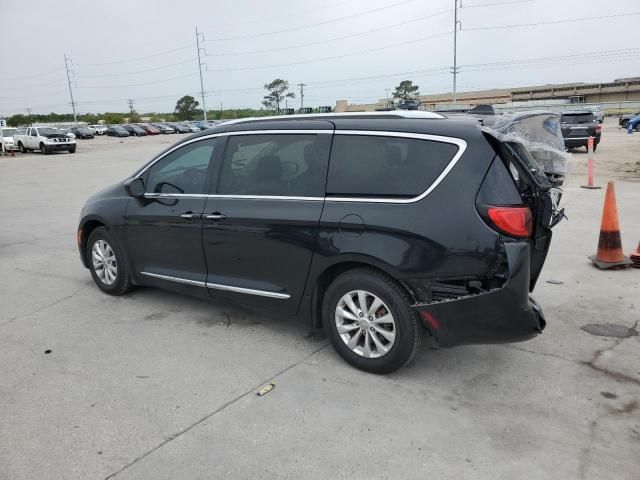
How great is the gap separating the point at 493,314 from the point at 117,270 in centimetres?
373

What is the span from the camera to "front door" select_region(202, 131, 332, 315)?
389 centimetres

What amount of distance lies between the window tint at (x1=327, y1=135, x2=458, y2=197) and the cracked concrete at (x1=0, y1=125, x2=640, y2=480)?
1.31 meters

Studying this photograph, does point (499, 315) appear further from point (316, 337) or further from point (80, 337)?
point (80, 337)

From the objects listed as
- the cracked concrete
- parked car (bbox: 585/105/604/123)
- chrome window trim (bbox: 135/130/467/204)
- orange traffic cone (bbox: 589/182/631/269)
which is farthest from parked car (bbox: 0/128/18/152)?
orange traffic cone (bbox: 589/182/631/269)

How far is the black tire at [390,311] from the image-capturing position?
11.5 ft

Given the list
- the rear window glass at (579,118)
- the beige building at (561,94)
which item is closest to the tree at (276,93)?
the beige building at (561,94)

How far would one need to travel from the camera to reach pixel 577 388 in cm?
353

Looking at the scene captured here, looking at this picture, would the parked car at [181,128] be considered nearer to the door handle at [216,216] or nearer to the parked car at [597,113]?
the parked car at [597,113]

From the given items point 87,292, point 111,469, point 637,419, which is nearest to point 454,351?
point 637,419

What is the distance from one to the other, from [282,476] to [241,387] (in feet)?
3.22

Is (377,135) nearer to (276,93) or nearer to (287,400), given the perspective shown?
(287,400)

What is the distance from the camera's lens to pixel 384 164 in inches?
143

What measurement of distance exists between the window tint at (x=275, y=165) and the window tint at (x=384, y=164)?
0.14 meters

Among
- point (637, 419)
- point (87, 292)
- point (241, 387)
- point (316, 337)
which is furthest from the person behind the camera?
point (87, 292)
